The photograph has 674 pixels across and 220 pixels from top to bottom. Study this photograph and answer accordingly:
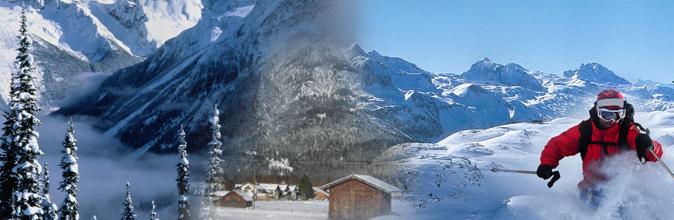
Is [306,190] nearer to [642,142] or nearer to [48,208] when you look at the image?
[48,208]

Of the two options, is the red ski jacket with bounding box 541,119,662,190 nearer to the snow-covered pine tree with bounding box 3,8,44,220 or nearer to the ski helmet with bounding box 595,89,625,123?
the ski helmet with bounding box 595,89,625,123

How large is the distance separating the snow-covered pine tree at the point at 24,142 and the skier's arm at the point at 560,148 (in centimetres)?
2174

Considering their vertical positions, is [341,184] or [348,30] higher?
[348,30]

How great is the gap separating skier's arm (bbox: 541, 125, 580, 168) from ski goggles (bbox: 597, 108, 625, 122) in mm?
709

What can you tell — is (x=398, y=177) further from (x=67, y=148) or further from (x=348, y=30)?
(x=67, y=148)

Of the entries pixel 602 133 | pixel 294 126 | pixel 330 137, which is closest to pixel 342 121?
pixel 330 137

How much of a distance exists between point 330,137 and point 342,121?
4.93 m

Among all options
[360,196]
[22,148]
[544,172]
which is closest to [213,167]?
[22,148]

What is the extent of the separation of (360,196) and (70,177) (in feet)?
53.0

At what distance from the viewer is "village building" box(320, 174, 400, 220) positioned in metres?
27.2

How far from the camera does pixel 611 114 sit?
1160 centimetres

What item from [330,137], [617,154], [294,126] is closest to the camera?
[617,154]

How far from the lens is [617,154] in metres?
11.8

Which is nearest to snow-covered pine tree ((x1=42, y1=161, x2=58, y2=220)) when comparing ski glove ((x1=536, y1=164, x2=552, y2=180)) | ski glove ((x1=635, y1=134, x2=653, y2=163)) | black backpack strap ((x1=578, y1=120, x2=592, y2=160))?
ski glove ((x1=536, y1=164, x2=552, y2=180))
